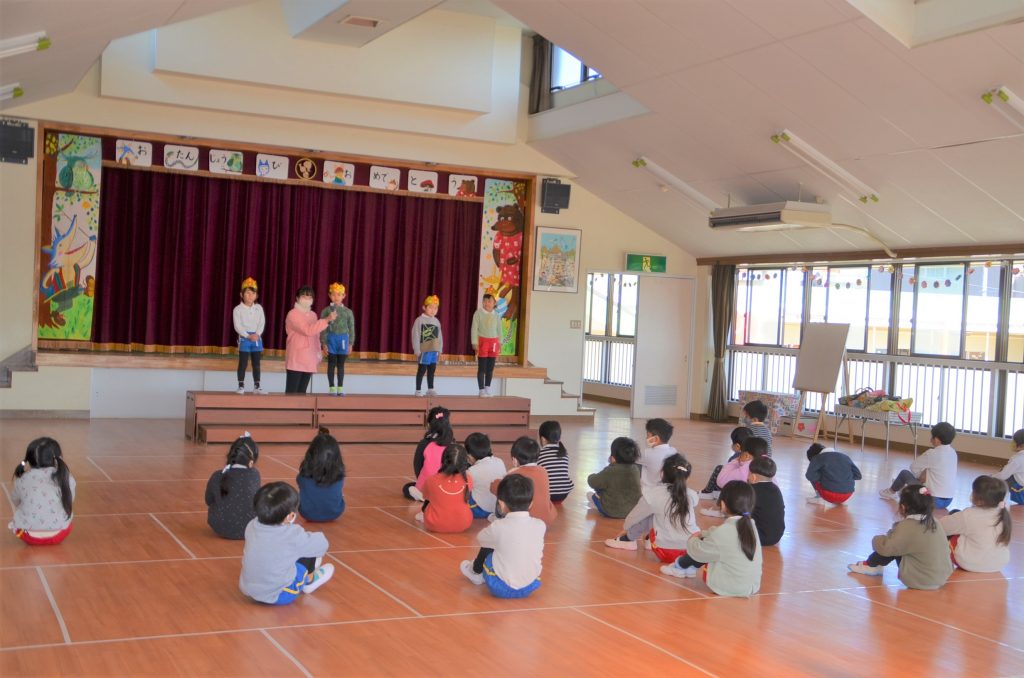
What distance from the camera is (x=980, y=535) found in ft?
20.4

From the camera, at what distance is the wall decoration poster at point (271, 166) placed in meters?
12.8

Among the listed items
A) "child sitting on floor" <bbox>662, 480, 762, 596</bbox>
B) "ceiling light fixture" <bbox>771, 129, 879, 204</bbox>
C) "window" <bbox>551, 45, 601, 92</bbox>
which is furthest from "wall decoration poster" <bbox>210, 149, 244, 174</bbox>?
"child sitting on floor" <bbox>662, 480, 762, 596</bbox>

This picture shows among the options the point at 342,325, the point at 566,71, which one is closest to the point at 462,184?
the point at 566,71

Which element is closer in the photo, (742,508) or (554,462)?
(742,508)

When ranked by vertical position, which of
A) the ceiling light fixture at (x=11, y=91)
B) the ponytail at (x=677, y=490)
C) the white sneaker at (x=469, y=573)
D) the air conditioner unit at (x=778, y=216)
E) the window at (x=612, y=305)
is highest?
the ceiling light fixture at (x=11, y=91)

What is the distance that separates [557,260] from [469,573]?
9630 millimetres

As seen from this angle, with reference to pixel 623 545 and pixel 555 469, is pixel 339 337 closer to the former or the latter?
pixel 555 469

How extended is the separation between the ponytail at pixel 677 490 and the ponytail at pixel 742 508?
569 millimetres

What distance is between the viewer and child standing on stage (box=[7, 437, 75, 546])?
5.32 m

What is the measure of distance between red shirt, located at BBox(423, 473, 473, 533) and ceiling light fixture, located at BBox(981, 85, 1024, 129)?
5457mm

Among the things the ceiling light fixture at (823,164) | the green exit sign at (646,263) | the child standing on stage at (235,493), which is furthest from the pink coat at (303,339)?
the green exit sign at (646,263)

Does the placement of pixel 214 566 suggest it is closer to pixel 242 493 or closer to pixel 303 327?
pixel 242 493

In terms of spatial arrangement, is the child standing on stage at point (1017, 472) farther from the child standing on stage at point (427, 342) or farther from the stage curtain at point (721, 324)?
the stage curtain at point (721, 324)

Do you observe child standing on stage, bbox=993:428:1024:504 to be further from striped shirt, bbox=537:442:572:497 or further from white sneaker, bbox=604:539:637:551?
white sneaker, bbox=604:539:637:551
